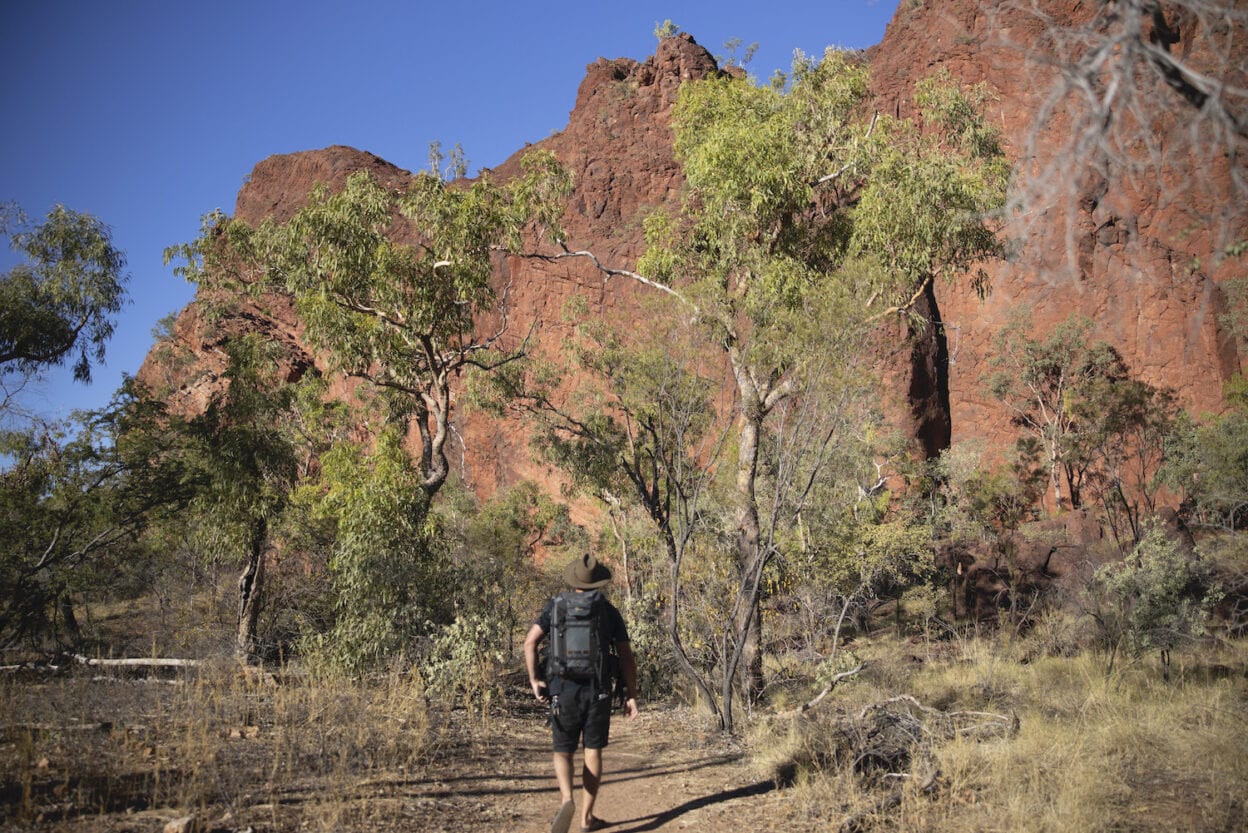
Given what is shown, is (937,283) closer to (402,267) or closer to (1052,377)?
(1052,377)

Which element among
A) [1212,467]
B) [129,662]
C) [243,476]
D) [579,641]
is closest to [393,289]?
[243,476]

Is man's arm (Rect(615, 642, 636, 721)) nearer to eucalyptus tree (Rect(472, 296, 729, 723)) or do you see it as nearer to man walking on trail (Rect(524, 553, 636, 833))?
man walking on trail (Rect(524, 553, 636, 833))

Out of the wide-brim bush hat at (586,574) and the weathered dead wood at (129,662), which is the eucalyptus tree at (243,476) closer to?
the weathered dead wood at (129,662)

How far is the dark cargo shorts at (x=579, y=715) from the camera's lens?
4.39 meters

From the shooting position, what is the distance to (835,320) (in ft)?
25.5

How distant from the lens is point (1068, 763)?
532 centimetres

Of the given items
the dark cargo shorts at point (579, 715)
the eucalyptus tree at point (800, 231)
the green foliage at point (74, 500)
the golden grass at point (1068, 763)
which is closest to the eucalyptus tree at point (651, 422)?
the eucalyptus tree at point (800, 231)

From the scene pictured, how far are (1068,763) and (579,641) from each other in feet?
11.6

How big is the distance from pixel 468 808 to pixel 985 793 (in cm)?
321

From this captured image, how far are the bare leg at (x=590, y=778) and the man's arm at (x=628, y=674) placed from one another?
0.92ft

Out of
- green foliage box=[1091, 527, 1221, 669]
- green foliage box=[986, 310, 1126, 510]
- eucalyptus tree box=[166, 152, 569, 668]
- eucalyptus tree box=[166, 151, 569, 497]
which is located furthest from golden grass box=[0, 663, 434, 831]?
green foliage box=[986, 310, 1126, 510]

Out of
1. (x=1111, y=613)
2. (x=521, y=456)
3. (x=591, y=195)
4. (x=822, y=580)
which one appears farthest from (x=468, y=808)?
(x=591, y=195)

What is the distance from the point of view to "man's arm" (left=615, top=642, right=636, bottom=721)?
4.52 m

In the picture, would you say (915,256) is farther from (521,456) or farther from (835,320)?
(521,456)
